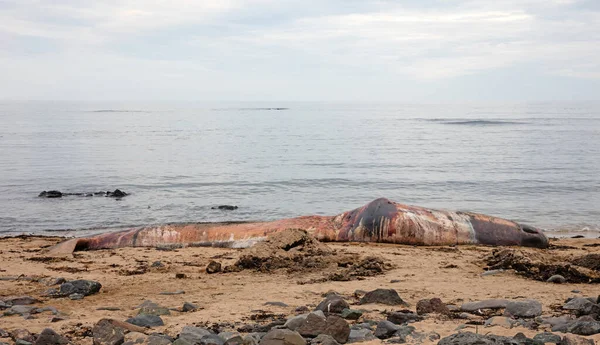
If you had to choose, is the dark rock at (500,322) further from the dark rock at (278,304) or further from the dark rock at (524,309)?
the dark rock at (278,304)

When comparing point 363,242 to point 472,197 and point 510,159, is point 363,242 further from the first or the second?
point 510,159

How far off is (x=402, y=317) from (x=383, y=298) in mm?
805

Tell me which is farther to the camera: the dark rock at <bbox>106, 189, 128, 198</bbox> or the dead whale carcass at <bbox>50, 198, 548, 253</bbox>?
the dark rock at <bbox>106, 189, 128, 198</bbox>

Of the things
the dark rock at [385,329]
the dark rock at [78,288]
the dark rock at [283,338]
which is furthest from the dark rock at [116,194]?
the dark rock at [283,338]

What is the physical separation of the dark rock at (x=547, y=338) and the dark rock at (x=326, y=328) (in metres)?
1.64

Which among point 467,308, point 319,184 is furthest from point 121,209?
point 467,308

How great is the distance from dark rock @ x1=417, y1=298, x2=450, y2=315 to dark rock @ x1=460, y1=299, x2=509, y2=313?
0.33 metres

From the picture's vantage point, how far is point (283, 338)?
502 cm

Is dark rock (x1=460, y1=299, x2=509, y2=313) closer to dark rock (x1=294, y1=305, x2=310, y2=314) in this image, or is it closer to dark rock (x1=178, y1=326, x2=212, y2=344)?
dark rock (x1=294, y1=305, x2=310, y2=314)

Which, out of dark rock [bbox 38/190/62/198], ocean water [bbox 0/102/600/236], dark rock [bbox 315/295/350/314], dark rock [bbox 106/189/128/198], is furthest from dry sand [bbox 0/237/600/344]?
dark rock [bbox 38/190/62/198]

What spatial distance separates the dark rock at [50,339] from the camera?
517 cm

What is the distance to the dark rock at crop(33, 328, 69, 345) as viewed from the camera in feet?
17.0

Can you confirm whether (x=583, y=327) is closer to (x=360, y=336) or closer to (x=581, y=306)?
(x=581, y=306)

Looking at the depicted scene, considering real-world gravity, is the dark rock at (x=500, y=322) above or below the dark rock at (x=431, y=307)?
above
